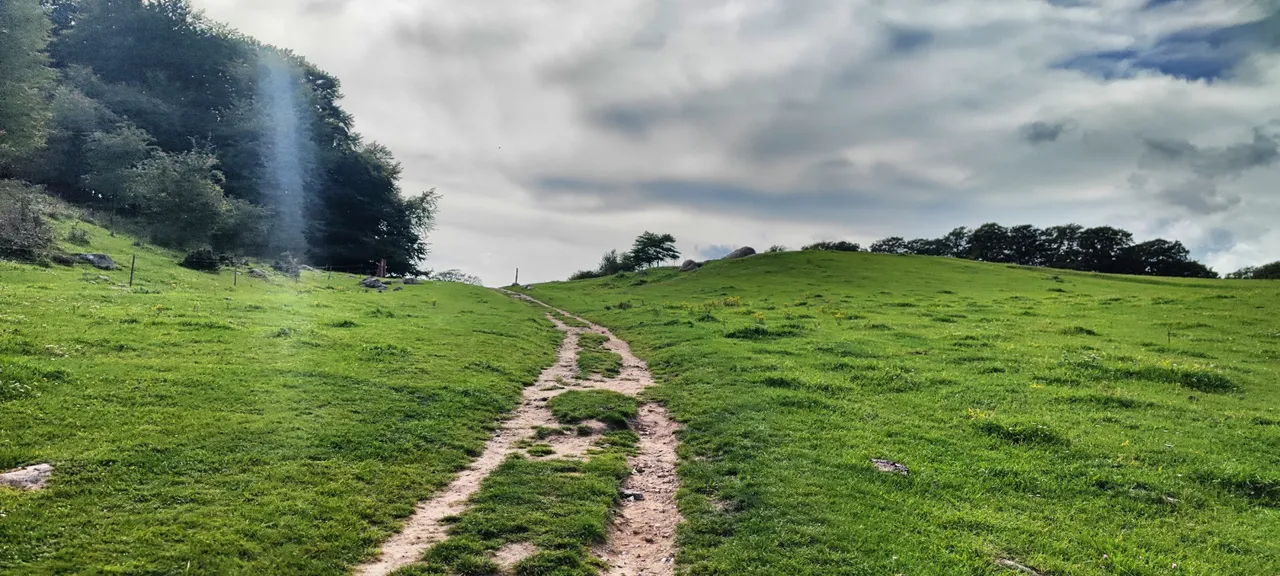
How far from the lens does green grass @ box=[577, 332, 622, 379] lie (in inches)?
864

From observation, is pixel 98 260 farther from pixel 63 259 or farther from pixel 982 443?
pixel 982 443

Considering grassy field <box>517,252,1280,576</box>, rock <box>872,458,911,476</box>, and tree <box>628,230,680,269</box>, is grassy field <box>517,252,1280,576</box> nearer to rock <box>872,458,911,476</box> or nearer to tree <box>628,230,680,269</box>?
rock <box>872,458,911,476</box>

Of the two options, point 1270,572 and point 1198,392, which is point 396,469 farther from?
point 1198,392

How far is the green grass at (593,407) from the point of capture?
15.3 meters

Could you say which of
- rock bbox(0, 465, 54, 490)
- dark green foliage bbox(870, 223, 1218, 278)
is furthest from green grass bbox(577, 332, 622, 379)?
dark green foliage bbox(870, 223, 1218, 278)

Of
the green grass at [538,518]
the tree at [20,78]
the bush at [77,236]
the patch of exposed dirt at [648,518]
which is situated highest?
the tree at [20,78]

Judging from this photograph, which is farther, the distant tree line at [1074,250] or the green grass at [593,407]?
the distant tree line at [1074,250]

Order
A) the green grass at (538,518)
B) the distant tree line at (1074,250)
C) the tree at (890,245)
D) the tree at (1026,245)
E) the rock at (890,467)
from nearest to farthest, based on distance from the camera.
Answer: the green grass at (538,518), the rock at (890,467), the distant tree line at (1074,250), the tree at (1026,245), the tree at (890,245)

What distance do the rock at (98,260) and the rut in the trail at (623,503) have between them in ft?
91.7

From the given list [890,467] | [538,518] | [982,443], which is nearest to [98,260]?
[538,518]

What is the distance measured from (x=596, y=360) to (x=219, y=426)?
14.0m

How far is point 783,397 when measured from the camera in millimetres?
16656

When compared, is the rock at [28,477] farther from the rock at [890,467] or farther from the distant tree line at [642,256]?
the distant tree line at [642,256]

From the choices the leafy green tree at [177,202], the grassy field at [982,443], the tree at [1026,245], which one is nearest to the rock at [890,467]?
the grassy field at [982,443]
